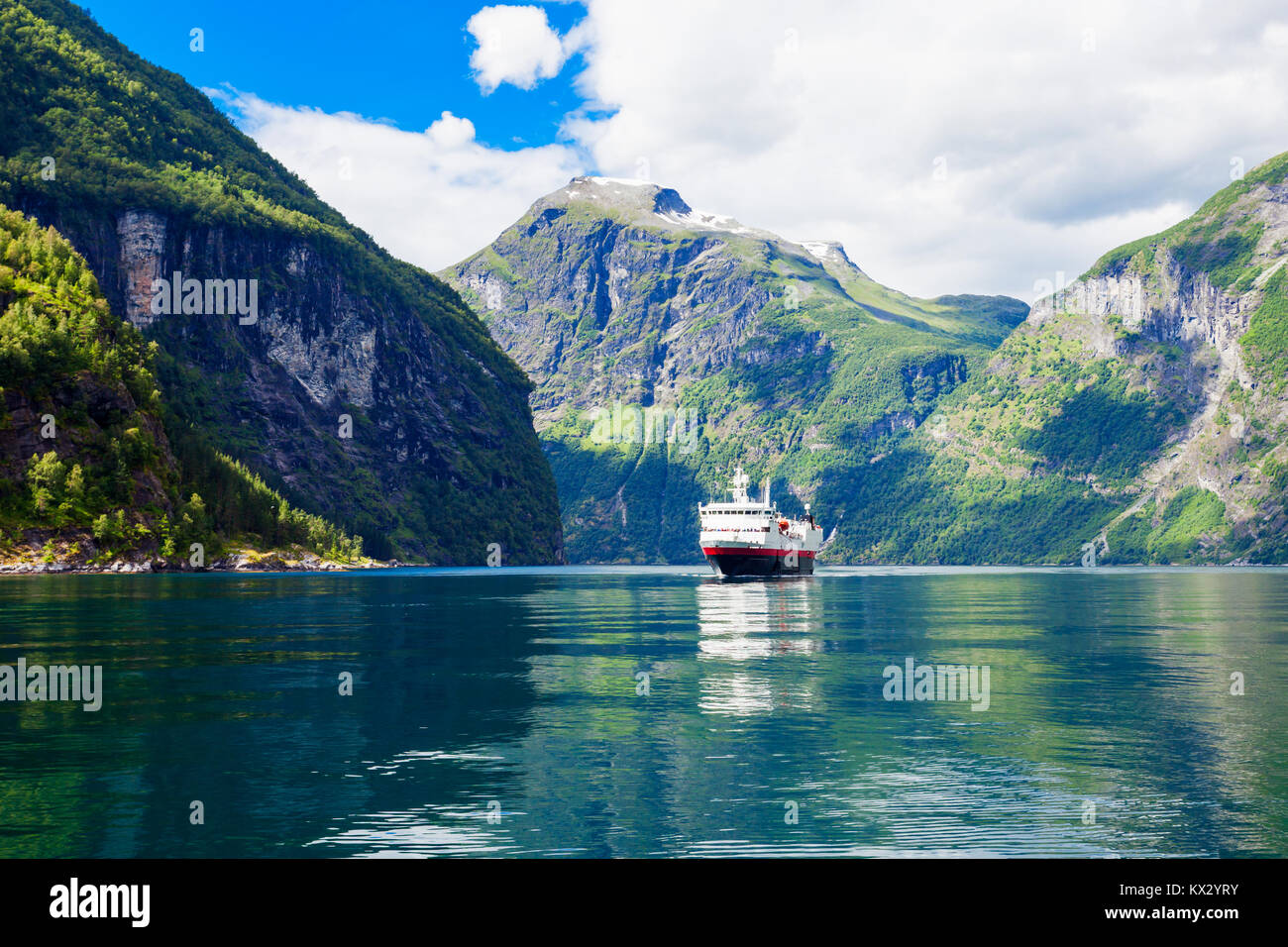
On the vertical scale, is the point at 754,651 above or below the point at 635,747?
below

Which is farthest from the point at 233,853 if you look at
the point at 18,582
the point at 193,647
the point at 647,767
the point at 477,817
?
the point at 18,582

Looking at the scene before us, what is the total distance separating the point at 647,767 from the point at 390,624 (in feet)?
206

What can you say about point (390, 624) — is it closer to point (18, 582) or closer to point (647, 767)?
point (647, 767)

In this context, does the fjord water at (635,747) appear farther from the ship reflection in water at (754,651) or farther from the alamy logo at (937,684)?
the alamy logo at (937,684)
